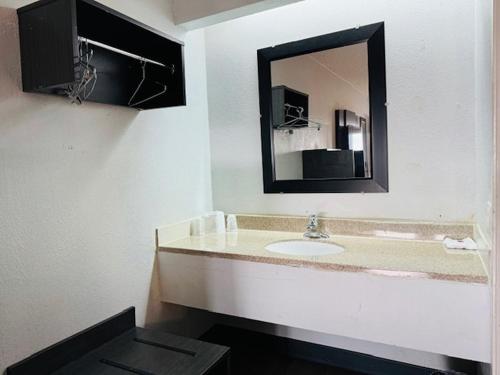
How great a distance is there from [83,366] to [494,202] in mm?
1485

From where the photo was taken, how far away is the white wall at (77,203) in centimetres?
110

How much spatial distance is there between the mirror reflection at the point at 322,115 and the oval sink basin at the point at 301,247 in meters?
0.38

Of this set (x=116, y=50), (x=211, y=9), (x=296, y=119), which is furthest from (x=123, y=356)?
(x=211, y=9)

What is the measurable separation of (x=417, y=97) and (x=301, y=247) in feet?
3.11

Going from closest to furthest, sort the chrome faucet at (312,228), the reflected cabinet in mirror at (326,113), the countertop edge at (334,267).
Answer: the countertop edge at (334,267)
the reflected cabinet in mirror at (326,113)
the chrome faucet at (312,228)

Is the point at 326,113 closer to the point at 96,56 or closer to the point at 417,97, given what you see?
the point at 417,97

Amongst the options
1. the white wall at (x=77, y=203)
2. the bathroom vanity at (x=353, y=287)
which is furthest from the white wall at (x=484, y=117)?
the white wall at (x=77, y=203)

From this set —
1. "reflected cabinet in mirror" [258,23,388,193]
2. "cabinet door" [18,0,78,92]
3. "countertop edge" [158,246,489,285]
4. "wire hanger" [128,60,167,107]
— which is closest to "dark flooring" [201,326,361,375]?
"countertop edge" [158,246,489,285]

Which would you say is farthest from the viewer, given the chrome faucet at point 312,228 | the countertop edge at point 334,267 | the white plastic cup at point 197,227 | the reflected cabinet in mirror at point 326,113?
the white plastic cup at point 197,227

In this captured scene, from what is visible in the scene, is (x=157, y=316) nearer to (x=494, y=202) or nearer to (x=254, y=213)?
(x=254, y=213)

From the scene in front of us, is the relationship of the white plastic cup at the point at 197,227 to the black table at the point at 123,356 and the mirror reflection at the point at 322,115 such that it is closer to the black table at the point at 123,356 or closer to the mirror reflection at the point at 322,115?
the mirror reflection at the point at 322,115

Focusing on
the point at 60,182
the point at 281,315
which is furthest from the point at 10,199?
the point at 281,315

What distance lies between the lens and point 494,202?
1.01 metres

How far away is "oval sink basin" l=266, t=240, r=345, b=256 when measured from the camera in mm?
1718
